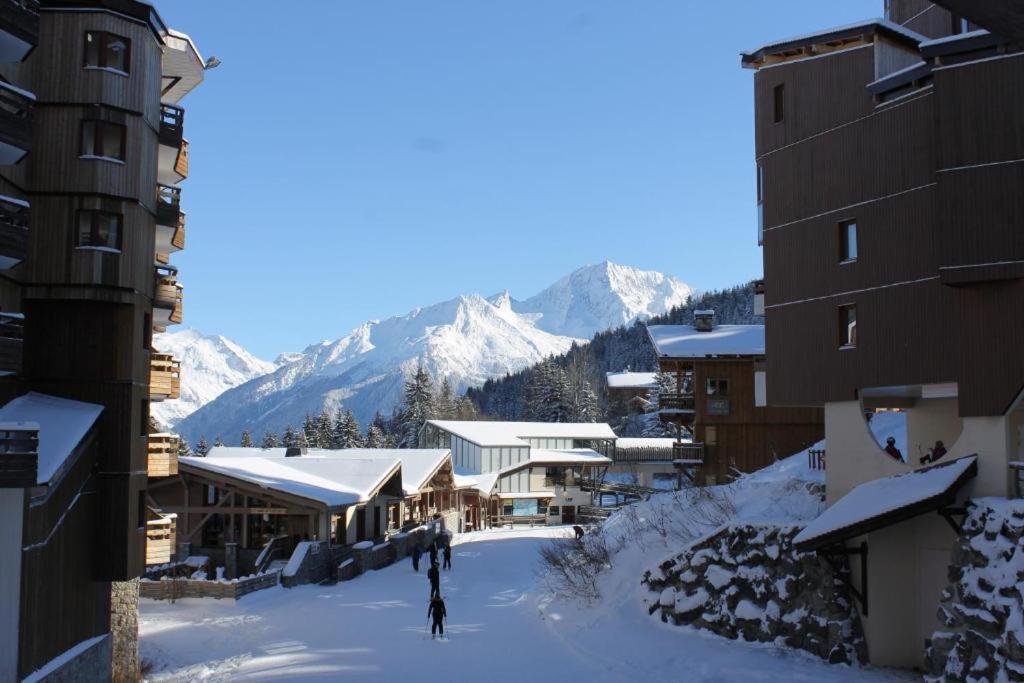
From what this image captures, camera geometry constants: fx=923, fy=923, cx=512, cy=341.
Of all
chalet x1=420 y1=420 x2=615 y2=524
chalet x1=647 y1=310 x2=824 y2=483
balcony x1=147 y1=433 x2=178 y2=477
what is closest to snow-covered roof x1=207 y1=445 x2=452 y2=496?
chalet x1=420 y1=420 x2=615 y2=524

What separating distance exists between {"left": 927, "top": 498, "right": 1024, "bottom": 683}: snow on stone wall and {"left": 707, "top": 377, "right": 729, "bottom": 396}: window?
23479 millimetres

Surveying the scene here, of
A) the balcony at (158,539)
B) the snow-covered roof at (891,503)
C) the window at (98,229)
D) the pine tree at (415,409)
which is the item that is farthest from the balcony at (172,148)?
the pine tree at (415,409)

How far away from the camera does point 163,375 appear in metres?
24.6

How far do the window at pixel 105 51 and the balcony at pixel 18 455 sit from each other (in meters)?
9.14

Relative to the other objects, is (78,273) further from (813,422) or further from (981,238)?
(813,422)

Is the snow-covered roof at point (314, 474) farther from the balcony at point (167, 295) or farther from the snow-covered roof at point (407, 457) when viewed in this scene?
the balcony at point (167, 295)

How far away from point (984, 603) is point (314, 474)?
30974mm

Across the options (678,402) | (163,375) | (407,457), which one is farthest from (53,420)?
(407,457)

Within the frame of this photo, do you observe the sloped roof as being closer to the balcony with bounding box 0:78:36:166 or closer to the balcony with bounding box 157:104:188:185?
the balcony with bounding box 157:104:188:185

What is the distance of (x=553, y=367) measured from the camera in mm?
114062

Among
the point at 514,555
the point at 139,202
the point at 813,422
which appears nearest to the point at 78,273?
the point at 139,202

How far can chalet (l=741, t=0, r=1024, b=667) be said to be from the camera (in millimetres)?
17969

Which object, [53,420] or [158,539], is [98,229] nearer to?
[53,420]

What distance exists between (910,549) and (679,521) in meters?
7.03
